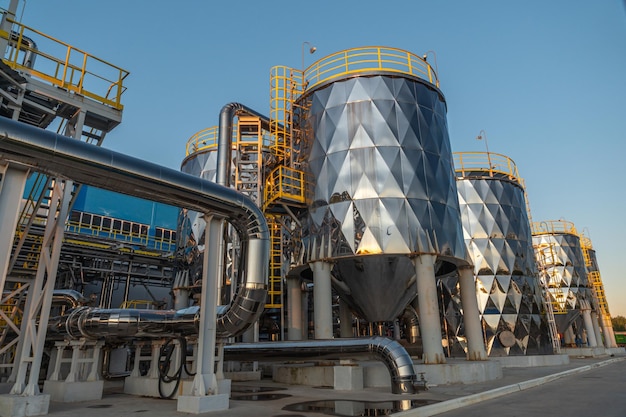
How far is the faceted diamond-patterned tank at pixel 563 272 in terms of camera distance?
3484 cm

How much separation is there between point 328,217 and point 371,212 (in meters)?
1.76

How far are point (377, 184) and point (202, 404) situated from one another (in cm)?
986

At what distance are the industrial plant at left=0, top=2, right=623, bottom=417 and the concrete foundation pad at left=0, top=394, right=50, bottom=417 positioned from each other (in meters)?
0.04

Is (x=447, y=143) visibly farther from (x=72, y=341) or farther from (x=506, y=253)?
(x=72, y=341)

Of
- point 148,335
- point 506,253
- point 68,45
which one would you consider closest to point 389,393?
point 148,335

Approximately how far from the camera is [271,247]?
19.7m

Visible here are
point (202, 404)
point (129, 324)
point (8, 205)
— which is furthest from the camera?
point (129, 324)

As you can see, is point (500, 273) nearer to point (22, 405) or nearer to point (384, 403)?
point (384, 403)

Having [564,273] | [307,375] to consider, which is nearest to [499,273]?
[564,273]

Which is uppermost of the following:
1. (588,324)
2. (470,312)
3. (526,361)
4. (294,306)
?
(294,306)

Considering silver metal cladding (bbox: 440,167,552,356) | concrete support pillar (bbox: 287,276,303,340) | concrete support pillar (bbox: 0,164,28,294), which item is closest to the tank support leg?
silver metal cladding (bbox: 440,167,552,356)

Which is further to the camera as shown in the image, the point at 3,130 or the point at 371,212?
the point at 371,212

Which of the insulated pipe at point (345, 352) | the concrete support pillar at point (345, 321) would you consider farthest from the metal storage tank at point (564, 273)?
the insulated pipe at point (345, 352)

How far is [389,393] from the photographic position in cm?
1187
